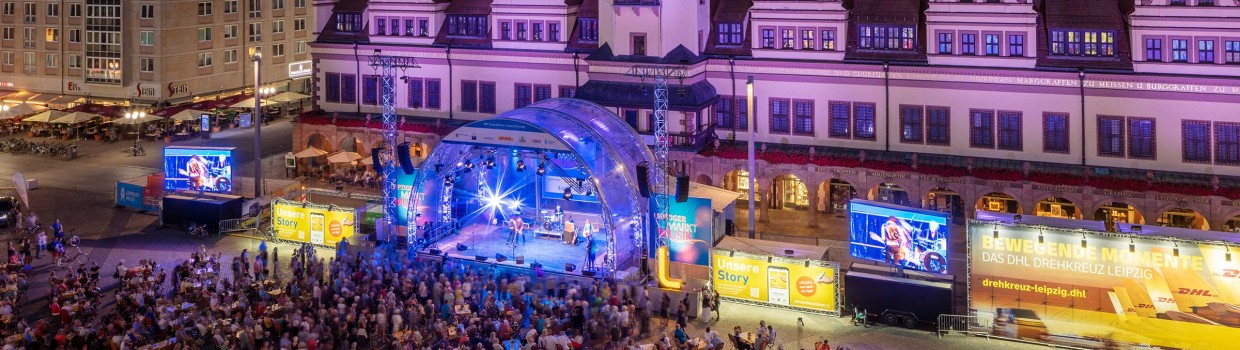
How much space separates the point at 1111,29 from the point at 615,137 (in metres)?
25.4

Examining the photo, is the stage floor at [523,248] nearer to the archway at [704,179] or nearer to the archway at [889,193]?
the archway at [704,179]

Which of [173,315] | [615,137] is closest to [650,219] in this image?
[615,137]

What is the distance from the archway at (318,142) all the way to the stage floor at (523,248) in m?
20.7

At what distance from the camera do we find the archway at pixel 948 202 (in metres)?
60.9

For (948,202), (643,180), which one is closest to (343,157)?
(643,180)

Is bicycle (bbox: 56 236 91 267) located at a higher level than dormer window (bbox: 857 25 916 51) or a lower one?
lower

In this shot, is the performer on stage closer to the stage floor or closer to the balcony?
the stage floor

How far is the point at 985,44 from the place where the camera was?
60375mm

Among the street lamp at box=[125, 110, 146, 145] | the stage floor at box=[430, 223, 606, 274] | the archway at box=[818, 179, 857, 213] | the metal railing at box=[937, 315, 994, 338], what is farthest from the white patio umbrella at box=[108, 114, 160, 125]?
the metal railing at box=[937, 315, 994, 338]

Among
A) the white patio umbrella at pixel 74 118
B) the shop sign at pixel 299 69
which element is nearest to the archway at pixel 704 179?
the white patio umbrella at pixel 74 118

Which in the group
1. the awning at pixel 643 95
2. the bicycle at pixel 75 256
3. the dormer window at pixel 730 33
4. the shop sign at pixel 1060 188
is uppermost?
the dormer window at pixel 730 33

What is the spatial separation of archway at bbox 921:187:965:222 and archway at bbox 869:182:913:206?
1402mm

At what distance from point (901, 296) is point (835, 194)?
68.1 feet

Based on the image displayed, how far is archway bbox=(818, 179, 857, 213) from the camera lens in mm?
64500
